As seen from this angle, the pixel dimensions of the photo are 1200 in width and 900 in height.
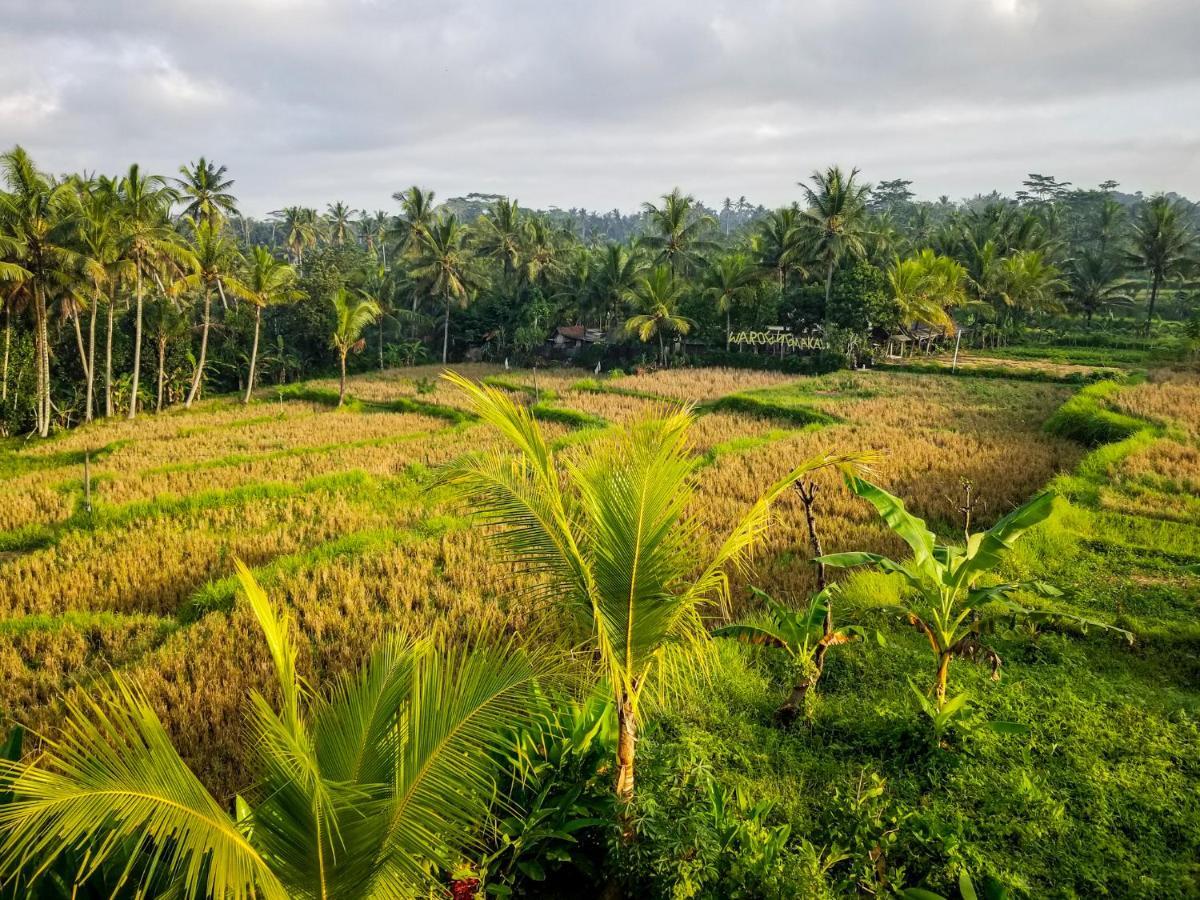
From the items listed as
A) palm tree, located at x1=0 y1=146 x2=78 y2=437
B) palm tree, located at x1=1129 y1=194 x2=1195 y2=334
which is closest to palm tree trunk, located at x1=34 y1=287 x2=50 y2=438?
palm tree, located at x1=0 y1=146 x2=78 y2=437

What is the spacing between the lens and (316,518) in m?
12.2

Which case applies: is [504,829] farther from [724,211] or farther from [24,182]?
[724,211]

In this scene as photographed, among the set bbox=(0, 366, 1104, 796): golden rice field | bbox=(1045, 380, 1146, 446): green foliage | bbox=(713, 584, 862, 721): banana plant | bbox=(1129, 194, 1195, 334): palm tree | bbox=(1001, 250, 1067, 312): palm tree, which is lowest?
bbox=(0, 366, 1104, 796): golden rice field

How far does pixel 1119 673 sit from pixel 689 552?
15.7 feet

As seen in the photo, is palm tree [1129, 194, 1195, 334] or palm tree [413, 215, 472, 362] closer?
palm tree [1129, 194, 1195, 334]

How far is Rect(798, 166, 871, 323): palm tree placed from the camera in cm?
2930

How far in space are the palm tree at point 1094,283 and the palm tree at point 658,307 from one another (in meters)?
23.6

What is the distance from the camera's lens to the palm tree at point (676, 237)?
3384 cm

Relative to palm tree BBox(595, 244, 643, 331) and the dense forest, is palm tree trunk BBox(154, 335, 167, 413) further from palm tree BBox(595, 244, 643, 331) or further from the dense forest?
palm tree BBox(595, 244, 643, 331)

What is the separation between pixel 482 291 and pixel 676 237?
1252cm

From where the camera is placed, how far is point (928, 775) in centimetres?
466

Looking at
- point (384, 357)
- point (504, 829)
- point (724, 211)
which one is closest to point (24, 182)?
point (384, 357)

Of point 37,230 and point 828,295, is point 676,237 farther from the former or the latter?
point 37,230

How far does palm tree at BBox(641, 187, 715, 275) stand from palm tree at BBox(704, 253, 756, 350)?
2194 millimetres
